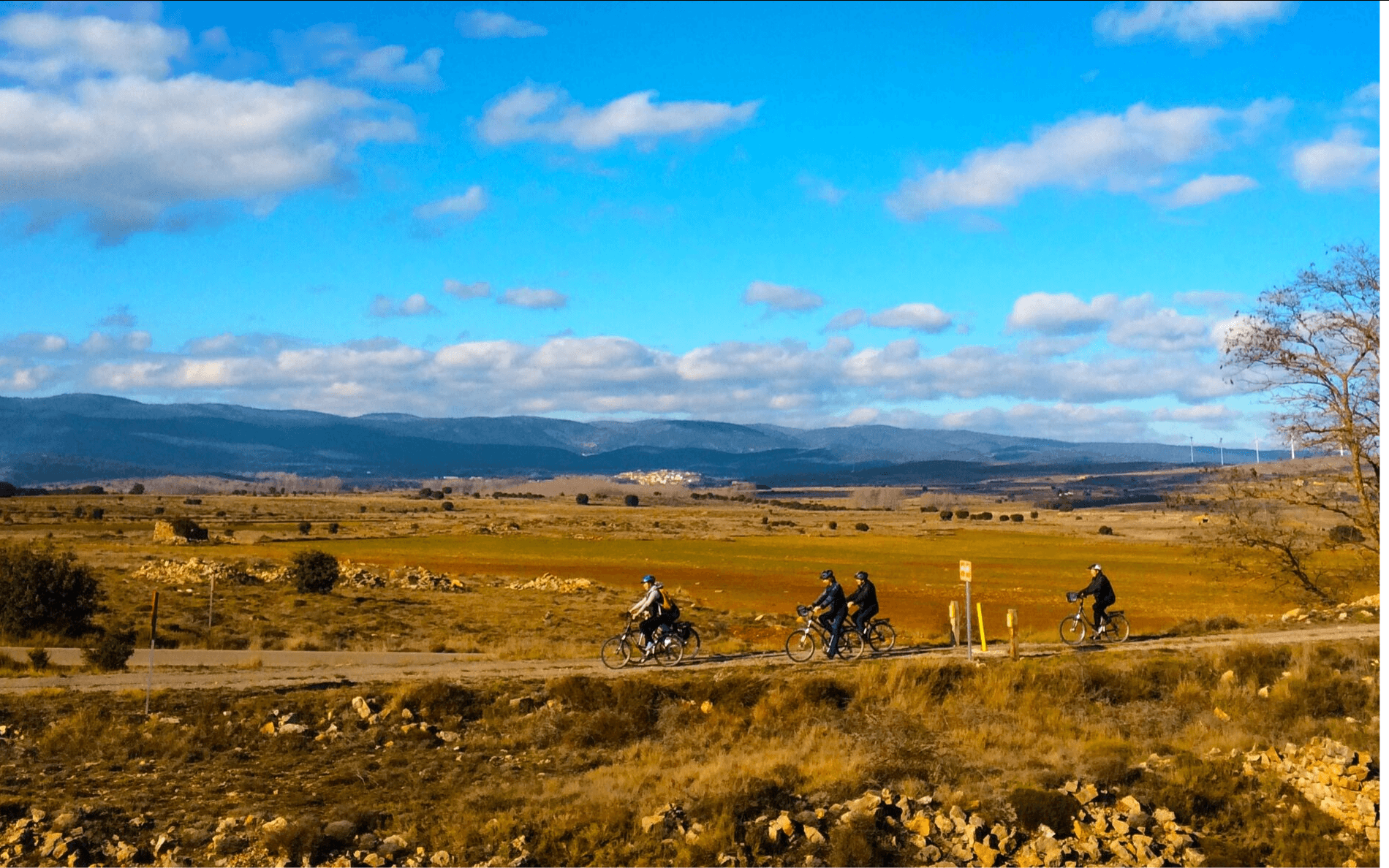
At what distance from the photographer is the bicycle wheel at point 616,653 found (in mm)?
24688

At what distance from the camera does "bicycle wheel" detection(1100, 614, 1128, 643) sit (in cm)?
2791

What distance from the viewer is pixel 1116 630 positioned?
2823 centimetres

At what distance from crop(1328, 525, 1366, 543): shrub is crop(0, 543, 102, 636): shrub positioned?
37.4 meters

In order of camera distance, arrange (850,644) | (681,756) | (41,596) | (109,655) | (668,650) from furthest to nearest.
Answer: (41,596)
(109,655)
(850,644)
(668,650)
(681,756)

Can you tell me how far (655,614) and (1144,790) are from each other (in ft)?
37.5

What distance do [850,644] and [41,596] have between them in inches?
970

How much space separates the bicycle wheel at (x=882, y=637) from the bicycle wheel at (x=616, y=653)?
591 centimetres

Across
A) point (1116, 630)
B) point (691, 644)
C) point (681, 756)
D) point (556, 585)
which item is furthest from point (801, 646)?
point (556, 585)

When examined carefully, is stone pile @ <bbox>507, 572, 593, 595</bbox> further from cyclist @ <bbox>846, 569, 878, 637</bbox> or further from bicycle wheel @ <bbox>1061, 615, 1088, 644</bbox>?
bicycle wheel @ <bbox>1061, 615, 1088, 644</bbox>

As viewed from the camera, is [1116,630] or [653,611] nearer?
[653,611]

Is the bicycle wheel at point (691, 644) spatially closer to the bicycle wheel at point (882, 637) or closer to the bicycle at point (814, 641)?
the bicycle at point (814, 641)

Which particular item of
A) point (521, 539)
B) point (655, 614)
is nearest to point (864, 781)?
point (655, 614)

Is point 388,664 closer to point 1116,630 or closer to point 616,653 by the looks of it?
point 616,653

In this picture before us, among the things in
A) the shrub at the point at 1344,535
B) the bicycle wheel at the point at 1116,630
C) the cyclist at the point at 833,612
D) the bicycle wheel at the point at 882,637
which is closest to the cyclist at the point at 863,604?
the cyclist at the point at 833,612
